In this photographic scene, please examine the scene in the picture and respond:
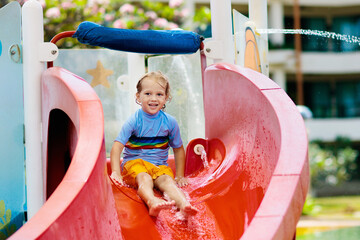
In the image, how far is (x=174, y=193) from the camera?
243 centimetres

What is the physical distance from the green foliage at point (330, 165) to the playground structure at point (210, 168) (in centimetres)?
1018

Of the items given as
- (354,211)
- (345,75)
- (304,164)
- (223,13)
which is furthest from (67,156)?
(345,75)

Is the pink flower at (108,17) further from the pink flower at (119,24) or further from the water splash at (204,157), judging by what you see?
the water splash at (204,157)

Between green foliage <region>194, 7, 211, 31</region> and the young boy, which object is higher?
green foliage <region>194, 7, 211, 31</region>

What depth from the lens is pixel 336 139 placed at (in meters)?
16.4

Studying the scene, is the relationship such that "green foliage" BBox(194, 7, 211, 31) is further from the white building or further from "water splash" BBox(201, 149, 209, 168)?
the white building

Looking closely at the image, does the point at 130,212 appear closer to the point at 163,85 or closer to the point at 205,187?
the point at 205,187

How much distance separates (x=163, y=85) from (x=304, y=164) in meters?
1.05

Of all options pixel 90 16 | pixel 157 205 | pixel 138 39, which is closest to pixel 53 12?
pixel 90 16

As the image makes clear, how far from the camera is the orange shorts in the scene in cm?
259

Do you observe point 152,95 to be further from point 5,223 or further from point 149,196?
point 5,223

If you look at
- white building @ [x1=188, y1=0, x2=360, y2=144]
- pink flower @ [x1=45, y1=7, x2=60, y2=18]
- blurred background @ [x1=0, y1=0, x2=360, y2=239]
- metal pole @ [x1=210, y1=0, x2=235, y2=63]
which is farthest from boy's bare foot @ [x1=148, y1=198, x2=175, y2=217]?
white building @ [x1=188, y1=0, x2=360, y2=144]

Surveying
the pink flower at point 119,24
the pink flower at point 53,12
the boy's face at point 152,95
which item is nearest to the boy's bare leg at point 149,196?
the boy's face at point 152,95

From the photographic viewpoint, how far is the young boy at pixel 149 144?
2572 millimetres
